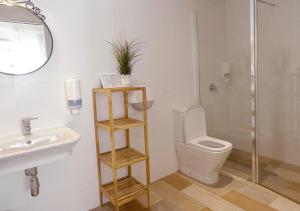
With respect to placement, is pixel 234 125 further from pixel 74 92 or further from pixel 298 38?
pixel 74 92

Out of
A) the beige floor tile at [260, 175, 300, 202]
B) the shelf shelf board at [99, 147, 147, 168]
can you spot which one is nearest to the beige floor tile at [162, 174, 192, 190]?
the shelf shelf board at [99, 147, 147, 168]

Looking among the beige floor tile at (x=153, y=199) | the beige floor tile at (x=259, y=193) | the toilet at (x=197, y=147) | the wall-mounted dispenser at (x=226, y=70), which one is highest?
the wall-mounted dispenser at (x=226, y=70)

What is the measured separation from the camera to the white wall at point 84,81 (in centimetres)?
155

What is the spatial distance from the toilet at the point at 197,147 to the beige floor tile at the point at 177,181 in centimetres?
11

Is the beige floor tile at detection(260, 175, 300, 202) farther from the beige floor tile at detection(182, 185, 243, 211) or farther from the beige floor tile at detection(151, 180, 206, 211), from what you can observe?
the beige floor tile at detection(151, 180, 206, 211)

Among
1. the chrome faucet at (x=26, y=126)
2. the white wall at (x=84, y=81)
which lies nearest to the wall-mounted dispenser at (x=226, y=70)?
the white wall at (x=84, y=81)

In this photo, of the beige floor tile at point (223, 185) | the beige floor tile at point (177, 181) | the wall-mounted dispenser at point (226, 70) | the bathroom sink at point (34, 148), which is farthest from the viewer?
the wall-mounted dispenser at point (226, 70)

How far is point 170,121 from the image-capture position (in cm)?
244

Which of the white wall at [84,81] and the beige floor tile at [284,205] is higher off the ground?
the white wall at [84,81]

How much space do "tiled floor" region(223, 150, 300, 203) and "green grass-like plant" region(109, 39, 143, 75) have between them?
1639mm

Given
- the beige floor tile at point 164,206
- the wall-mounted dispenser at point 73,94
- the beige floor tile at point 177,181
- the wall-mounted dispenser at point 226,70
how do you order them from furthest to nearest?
the wall-mounted dispenser at point 226,70, the beige floor tile at point 177,181, the beige floor tile at point 164,206, the wall-mounted dispenser at point 73,94

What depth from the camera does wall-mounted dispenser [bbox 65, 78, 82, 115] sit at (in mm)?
1643

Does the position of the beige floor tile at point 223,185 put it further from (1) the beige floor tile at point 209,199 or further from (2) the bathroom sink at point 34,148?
(2) the bathroom sink at point 34,148

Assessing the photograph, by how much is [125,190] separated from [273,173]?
1565mm
